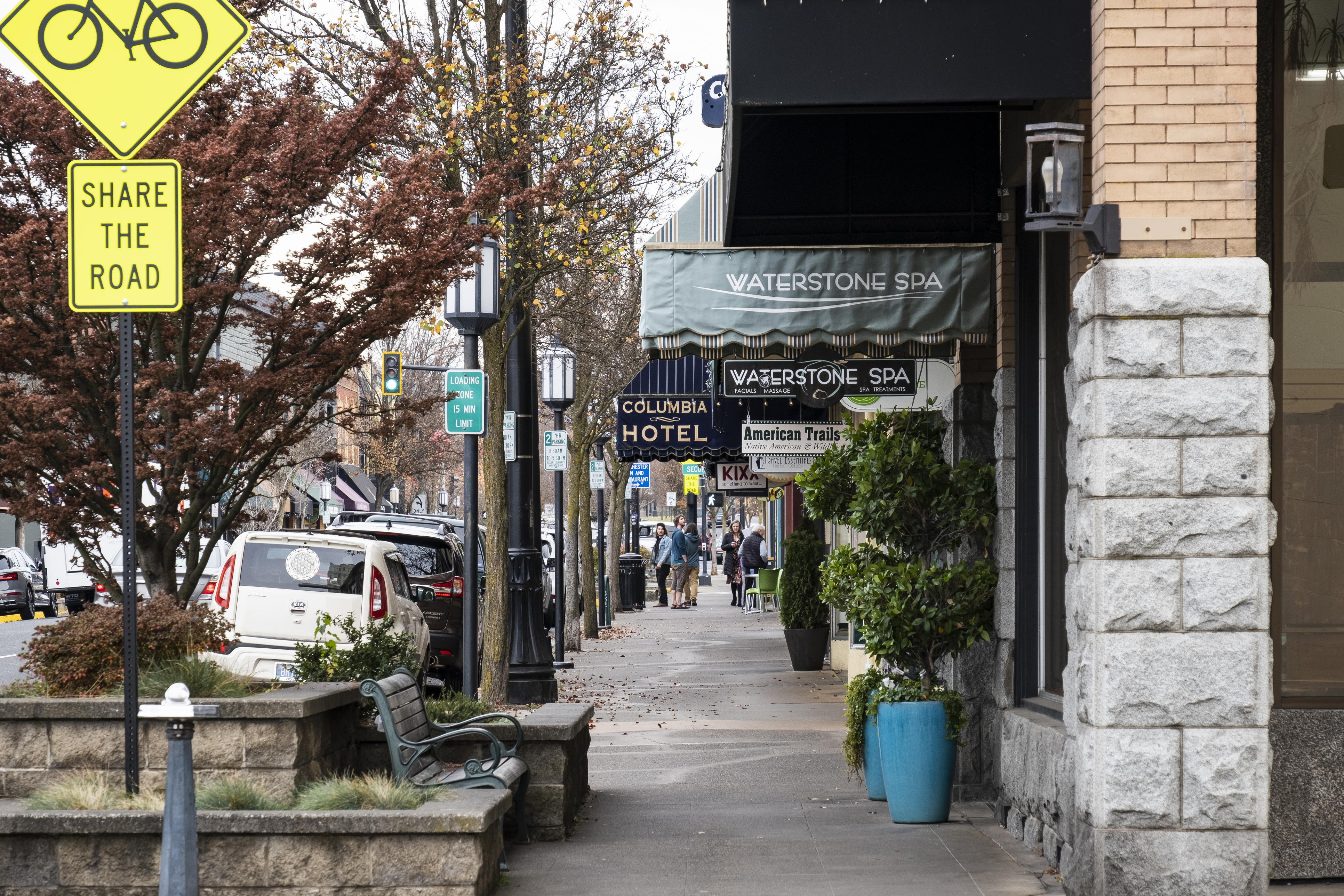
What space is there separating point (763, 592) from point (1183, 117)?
23141mm

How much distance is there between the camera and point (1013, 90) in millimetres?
6430

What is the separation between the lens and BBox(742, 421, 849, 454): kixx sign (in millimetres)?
17234

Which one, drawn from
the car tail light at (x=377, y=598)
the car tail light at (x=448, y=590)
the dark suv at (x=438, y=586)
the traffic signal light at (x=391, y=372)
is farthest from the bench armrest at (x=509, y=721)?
the traffic signal light at (x=391, y=372)

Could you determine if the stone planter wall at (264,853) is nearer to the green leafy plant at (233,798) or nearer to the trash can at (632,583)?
the green leafy plant at (233,798)

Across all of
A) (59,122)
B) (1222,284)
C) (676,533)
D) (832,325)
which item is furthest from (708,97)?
(676,533)

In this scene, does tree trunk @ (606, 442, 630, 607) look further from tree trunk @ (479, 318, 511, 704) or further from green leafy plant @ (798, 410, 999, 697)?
green leafy plant @ (798, 410, 999, 697)

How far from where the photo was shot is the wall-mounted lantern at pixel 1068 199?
19.9 feet

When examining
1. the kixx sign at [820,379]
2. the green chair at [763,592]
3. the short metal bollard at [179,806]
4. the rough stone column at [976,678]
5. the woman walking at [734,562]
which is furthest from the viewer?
the woman walking at [734,562]

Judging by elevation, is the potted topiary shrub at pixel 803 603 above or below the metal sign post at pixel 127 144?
below

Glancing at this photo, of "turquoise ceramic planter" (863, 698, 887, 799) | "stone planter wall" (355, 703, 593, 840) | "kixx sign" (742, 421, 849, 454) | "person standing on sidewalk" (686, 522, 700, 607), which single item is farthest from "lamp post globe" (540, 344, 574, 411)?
"person standing on sidewalk" (686, 522, 700, 607)

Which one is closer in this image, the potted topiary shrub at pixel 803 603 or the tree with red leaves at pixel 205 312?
the tree with red leaves at pixel 205 312

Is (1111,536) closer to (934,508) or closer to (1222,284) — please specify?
(1222,284)

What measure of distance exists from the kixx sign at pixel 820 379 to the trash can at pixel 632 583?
24090mm

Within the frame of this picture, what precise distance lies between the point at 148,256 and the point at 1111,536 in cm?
409
